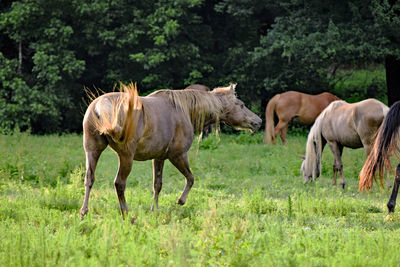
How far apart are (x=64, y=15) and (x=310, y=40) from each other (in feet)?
30.0

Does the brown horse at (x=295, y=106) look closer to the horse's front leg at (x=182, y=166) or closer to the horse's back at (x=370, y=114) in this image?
the horse's back at (x=370, y=114)

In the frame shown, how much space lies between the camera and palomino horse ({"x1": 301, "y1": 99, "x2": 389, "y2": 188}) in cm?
1005

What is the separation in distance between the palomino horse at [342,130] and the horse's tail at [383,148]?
8.18 ft

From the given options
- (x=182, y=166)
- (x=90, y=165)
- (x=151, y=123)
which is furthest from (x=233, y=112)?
(x=90, y=165)

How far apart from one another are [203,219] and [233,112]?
3052mm

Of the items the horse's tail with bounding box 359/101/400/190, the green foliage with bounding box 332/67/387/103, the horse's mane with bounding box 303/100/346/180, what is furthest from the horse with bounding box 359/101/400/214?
the green foliage with bounding box 332/67/387/103

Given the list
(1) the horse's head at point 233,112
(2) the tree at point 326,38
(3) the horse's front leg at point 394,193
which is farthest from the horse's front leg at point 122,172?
(2) the tree at point 326,38

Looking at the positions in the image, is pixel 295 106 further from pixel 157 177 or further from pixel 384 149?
pixel 157 177

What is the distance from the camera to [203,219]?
16.7ft

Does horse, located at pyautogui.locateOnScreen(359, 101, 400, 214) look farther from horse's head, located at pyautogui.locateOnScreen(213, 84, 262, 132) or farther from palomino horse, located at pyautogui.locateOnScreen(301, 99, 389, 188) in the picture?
palomino horse, located at pyautogui.locateOnScreen(301, 99, 389, 188)

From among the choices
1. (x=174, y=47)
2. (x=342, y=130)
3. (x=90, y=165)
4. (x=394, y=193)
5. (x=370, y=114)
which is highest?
(x=174, y=47)

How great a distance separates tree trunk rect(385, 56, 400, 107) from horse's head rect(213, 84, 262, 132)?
12.4 m

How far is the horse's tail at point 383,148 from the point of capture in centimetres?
715

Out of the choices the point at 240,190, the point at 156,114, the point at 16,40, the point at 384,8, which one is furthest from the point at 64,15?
the point at 156,114
